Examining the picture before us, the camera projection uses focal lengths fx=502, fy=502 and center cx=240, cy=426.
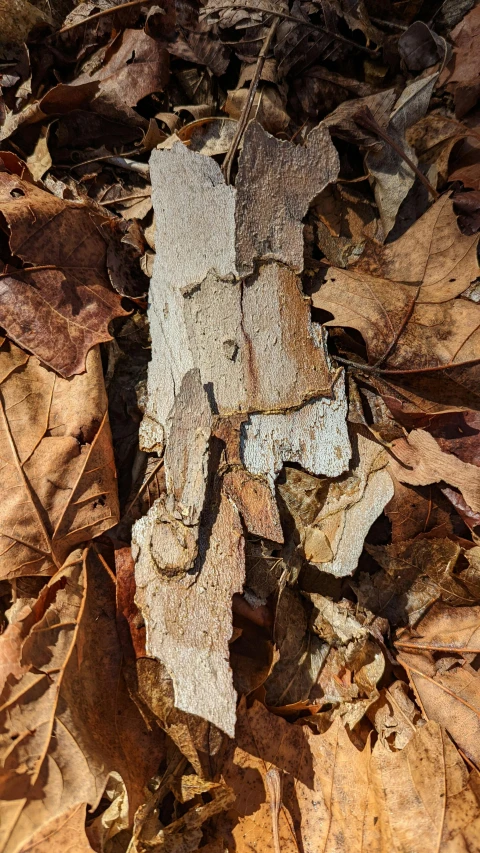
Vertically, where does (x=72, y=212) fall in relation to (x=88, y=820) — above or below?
above

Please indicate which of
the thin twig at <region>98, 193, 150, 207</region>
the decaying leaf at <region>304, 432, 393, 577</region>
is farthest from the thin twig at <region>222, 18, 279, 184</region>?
the decaying leaf at <region>304, 432, 393, 577</region>

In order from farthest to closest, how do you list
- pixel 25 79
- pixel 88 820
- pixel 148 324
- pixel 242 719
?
pixel 25 79 < pixel 148 324 < pixel 242 719 < pixel 88 820

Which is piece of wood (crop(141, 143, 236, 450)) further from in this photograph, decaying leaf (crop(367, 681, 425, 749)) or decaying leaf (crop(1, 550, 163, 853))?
decaying leaf (crop(367, 681, 425, 749))

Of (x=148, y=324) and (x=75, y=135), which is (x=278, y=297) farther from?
(x=75, y=135)

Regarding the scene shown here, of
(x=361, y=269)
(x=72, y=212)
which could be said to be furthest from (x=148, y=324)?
(x=361, y=269)

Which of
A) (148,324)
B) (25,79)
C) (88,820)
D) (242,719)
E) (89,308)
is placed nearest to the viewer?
(88,820)

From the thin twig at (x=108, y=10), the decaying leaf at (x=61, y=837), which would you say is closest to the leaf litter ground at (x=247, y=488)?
the decaying leaf at (x=61, y=837)
